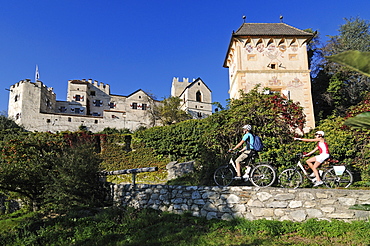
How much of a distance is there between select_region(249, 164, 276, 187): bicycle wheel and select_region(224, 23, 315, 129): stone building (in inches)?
412

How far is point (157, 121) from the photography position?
1804 inches

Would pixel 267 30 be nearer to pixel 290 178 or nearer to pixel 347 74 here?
pixel 347 74

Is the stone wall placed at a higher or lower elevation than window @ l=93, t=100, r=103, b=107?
lower

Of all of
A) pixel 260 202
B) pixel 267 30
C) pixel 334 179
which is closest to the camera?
pixel 260 202

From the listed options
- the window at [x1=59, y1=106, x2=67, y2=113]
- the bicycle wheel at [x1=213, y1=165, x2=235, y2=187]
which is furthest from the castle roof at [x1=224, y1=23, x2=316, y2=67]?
the window at [x1=59, y1=106, x2=67, y2=113]

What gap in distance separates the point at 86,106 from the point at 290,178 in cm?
5015

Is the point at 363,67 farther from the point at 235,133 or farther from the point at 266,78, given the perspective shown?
the point at 266,78

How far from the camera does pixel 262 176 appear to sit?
7.35m

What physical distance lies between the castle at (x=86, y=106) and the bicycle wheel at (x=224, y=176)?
1432 inches

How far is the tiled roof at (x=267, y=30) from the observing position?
17.8 m

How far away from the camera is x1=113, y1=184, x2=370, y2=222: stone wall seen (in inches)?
235

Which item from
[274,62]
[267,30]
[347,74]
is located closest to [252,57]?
[274,62]

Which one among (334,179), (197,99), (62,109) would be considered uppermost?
(197,99)

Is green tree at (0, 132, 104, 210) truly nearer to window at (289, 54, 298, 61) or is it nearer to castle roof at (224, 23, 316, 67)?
castle roof at (224, 23, 316, 67)
